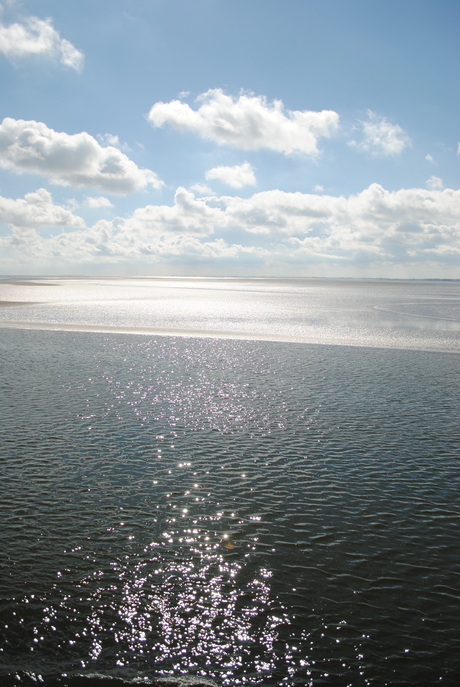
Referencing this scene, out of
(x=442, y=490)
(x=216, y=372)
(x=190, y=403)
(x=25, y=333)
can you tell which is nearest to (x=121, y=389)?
(x=190, y=403)

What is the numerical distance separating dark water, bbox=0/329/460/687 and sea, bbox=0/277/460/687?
0.04m

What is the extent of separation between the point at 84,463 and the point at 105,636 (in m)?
6.85

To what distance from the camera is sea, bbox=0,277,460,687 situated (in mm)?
7199

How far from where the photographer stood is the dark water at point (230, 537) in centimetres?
722

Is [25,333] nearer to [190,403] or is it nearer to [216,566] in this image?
[190,403]

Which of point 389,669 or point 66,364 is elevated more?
point 66,364

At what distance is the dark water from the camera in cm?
722

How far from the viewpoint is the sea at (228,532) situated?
7199 millimetres

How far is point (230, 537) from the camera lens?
10.3m

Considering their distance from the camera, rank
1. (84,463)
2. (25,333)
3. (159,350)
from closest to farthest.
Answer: (84,463) < (159,350) < (25,333)

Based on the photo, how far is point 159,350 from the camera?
3334 centimetres

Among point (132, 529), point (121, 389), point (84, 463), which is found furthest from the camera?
point (121, 389)

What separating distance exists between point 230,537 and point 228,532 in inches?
7.9

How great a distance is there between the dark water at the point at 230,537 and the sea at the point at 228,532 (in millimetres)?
37
